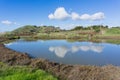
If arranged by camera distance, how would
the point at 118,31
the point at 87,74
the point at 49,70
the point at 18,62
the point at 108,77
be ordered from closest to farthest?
the point at 108,77
the point at 87,74
the point at 49,70
the point at 18,62
the point at 118,31

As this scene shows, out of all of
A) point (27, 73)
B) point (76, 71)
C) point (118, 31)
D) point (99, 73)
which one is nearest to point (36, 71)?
point (27, 73)

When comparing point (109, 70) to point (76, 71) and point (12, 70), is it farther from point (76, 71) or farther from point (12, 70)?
point (12, 70)

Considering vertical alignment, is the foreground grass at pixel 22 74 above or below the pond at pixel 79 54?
above

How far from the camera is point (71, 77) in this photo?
12.3 meters

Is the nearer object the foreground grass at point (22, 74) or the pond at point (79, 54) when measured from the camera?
the foreground grass at point (22, 74)

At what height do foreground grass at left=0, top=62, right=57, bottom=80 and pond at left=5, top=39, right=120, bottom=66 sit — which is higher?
foreground grass at left=0, top=62, right=57, bottom=80

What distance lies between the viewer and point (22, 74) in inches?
464

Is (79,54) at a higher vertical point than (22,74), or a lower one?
lower

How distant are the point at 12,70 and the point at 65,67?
3.83 m

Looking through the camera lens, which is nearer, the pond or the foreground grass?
the foreground grass

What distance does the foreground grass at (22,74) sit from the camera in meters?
11.3

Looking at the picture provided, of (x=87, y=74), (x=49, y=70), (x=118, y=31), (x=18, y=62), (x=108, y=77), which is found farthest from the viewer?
(x=118, y=31)

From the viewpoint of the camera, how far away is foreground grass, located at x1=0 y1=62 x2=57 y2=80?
11327 mm

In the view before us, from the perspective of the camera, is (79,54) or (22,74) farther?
(79,54)
